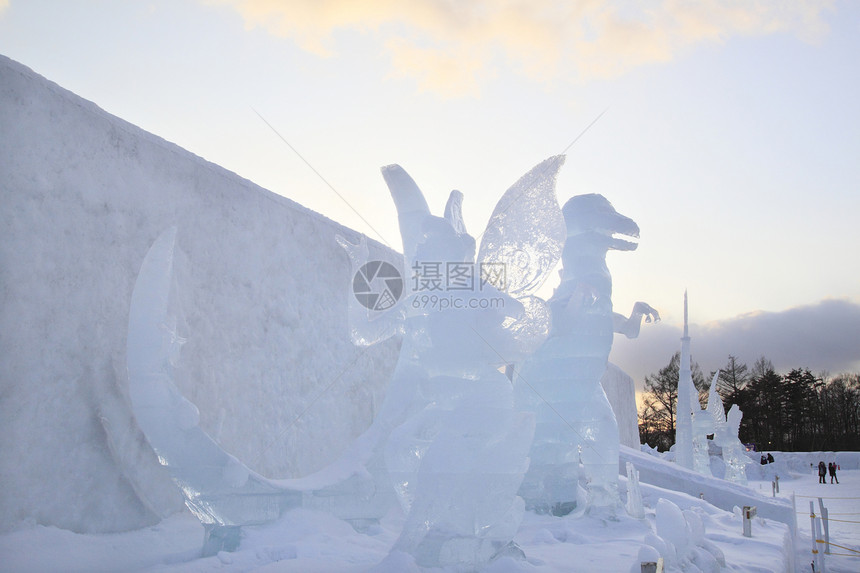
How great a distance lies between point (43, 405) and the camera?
443 centimetres

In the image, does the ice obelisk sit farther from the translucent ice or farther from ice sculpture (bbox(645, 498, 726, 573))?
ice sculpture (bbox(645, 498, 726, 573))

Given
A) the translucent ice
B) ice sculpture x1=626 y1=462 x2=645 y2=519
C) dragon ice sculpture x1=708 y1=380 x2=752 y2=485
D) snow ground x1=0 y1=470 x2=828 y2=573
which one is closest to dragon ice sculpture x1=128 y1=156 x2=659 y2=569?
snow ground x1=0 y1=470 x2=828 y2=573

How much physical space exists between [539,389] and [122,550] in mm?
4006

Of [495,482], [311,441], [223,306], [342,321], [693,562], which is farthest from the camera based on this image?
[342,321]

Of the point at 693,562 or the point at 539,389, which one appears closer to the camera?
the point at 693,562

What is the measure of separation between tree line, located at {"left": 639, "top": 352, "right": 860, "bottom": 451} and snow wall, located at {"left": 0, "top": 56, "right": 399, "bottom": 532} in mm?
30134

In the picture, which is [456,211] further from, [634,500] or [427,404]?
[634,500]

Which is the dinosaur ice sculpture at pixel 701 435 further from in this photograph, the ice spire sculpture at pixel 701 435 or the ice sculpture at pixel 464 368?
the ice sculpture at pixel 464 368

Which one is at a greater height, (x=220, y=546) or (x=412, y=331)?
(x=412, y=331)

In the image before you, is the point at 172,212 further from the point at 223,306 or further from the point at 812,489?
the point at 812,489

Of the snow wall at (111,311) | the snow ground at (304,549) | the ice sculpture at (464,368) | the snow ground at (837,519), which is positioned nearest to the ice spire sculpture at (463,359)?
the ice sculpture at (464,368)

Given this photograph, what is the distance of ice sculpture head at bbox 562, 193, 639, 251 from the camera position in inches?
262

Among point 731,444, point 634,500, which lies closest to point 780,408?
point 731,444

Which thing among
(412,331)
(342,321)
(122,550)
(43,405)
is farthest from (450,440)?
(342,321)
